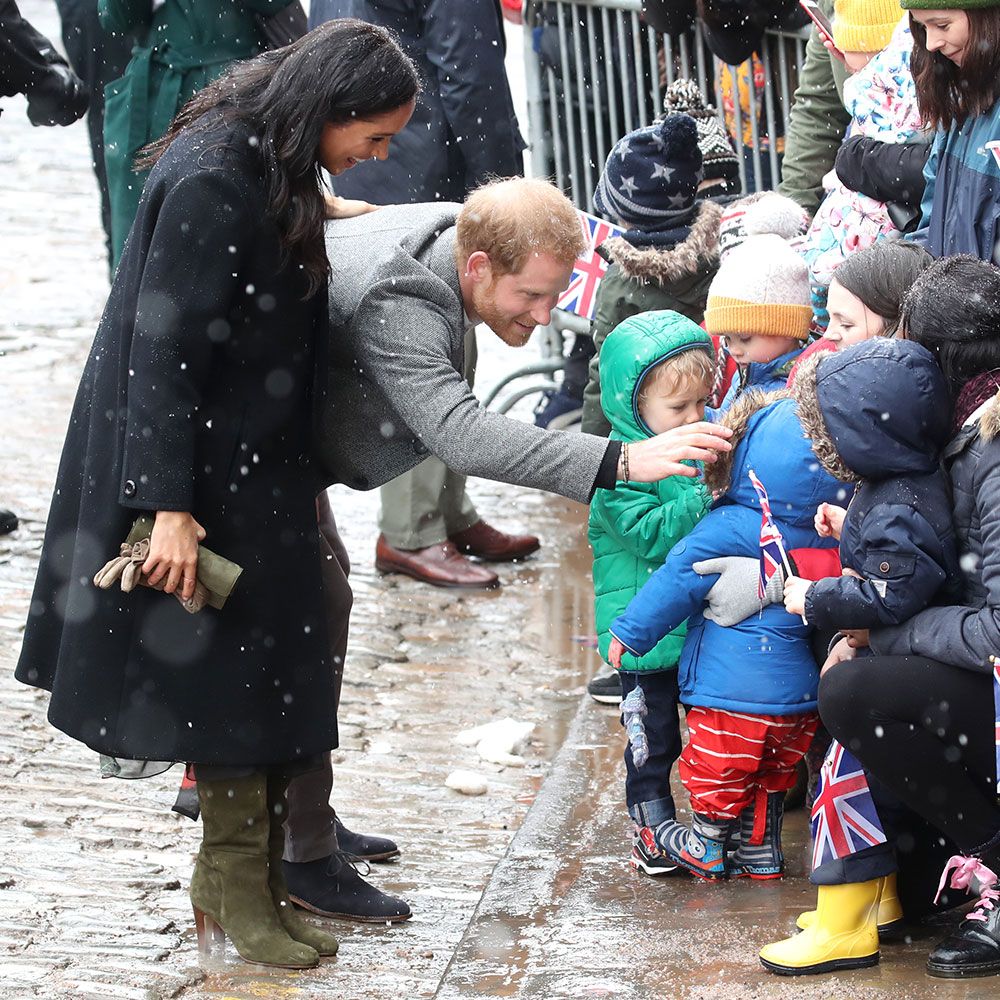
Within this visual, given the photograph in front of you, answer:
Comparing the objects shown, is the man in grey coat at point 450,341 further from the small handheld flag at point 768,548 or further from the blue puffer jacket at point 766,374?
the blue puffer jacket at point 766,374

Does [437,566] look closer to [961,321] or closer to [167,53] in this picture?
[167,53]

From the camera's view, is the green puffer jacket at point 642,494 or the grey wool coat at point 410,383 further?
the green puffer jacket at point 642,494

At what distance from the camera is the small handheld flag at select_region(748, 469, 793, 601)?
3988 mm

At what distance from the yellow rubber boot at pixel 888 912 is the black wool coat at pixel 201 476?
115 centimetres

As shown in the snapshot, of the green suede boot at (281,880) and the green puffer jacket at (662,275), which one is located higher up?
the green puffer jacket at (662,275)

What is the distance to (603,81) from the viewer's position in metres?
7.85

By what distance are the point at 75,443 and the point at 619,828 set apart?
1790mm

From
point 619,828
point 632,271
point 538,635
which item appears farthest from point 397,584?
point 619,828

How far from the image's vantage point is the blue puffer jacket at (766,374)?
469 cm

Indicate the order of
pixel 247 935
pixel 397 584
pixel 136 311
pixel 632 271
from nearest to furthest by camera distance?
pixel 136 311
pixel 247 935
pixel 632 271
pixel 397 584

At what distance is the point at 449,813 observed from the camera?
16.5ft

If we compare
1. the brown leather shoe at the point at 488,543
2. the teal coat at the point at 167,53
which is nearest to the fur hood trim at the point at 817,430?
the brown leather shoe at the point at 488,543

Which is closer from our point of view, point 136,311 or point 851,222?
point 136,311

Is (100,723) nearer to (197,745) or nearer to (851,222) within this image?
(197,745)
